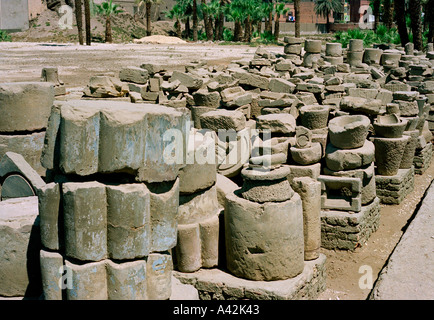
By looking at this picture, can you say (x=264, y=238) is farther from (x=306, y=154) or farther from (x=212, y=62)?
(x=212, y=62)

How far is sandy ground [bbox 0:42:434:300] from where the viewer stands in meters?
6.90

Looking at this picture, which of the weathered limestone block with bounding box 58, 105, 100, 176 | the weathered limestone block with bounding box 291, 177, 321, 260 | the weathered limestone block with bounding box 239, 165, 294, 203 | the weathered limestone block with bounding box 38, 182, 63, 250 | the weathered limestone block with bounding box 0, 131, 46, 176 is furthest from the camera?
the weathered limestone block with bounding box 0, 131, 46, 176

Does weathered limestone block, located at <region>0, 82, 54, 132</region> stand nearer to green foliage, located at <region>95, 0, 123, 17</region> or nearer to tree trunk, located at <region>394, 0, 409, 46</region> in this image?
tree trunk, located at <region>394, 0, 409, 46</region>

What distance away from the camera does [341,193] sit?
793cm

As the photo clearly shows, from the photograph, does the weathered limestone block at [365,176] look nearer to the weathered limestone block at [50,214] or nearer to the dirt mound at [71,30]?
the weathered limestone block at [50,214]

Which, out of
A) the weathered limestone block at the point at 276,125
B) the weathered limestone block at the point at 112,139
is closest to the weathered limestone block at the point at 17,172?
the weathered limestone block at the point at 112,139

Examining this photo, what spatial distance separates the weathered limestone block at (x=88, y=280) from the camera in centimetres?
417

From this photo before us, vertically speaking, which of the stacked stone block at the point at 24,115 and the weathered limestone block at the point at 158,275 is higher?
the stacked stone block at the point at 24,115

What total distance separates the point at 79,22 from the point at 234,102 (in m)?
21.1

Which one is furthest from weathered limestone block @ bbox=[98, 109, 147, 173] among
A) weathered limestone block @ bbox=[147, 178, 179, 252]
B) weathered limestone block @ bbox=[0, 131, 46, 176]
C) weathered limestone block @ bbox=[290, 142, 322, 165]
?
weathered limestone block @ bbox=[290, 142, 322, 165]

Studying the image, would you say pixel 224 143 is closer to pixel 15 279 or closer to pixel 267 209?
pixel 267 209

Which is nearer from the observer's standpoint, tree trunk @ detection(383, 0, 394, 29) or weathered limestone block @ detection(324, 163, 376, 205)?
weathered limestone block @ detection(324, 163, 376, 205)

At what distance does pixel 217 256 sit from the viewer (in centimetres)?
564

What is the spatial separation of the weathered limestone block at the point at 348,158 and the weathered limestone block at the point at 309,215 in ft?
5.63
